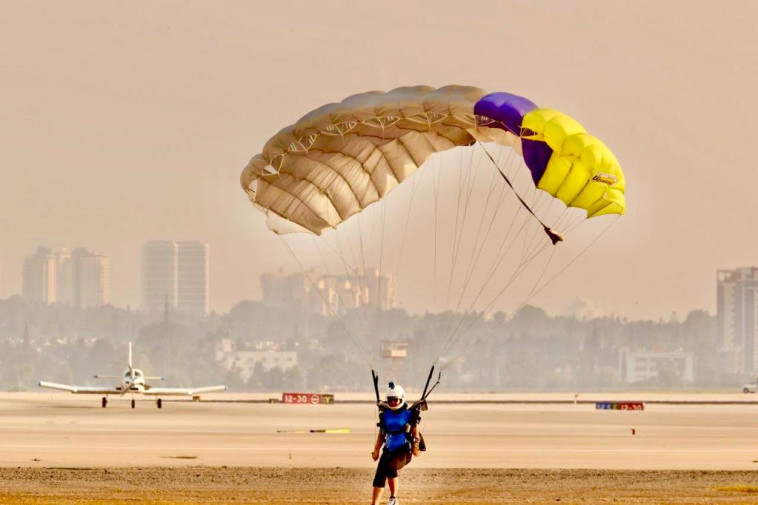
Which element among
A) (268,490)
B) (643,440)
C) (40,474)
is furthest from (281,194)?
(643,440)

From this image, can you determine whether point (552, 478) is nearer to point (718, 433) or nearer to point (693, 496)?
point (693, 496)

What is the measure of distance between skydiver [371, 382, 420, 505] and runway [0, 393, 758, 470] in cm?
1534

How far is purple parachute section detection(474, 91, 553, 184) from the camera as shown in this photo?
3106 cm

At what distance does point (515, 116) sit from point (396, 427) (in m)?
7.45

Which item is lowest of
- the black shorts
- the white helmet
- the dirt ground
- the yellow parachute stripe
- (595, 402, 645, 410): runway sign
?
the dirt ground

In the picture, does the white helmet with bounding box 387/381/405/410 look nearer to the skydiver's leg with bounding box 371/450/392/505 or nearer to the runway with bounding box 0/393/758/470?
the skydiver's leg with bounding box 371/450/392/505

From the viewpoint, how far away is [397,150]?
35.3m

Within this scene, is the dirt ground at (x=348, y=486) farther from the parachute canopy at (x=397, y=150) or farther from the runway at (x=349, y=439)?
the parachute canopy at (x=397, y=150)

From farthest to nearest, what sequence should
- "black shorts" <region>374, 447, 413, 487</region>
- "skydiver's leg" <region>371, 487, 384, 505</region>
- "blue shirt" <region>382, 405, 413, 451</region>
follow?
"blue shirt" <region>382, 405, 413, 451</region>, "black shorts" <region>374, 447, 413, 487</region>, "skydiver's leg" <region>371, 487, 384, 505</region>

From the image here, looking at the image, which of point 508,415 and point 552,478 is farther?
point 508,415

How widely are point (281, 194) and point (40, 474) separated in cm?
900

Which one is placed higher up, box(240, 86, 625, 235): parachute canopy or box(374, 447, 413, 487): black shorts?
box(240, 86, 625, 235): parachute canopy

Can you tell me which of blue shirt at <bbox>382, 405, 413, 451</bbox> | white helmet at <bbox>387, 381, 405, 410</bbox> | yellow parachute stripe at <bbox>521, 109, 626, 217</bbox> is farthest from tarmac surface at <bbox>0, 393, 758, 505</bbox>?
yellow parachute stripe at <bbox>521, 109, 626, 217</bbox>

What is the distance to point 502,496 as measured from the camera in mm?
32344
